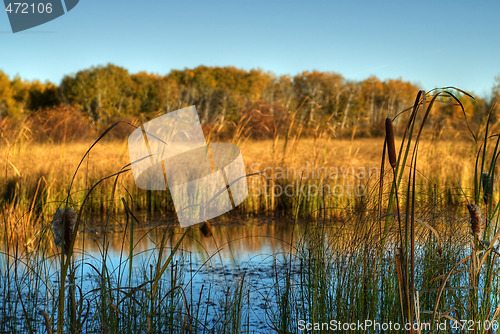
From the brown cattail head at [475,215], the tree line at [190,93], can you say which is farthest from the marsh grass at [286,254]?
the tree line at [190,93]

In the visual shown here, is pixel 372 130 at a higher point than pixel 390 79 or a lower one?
lower

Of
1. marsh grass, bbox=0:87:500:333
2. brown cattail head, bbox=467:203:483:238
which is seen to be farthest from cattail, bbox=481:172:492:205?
brown cattail head, bbox=467:203:483:238

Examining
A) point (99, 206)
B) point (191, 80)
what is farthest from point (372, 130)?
point (191, 80)

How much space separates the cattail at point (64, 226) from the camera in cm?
109

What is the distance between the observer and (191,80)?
35.6 metres

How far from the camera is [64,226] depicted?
108cm

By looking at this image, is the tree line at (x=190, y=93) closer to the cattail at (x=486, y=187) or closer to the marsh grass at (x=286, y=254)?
the marsh grass at (x=286, y=254)

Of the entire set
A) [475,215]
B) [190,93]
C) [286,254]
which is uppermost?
[190,93]

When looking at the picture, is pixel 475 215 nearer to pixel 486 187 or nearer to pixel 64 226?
pixel 486 187

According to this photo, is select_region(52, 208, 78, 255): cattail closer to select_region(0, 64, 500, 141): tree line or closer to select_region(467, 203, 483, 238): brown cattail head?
select_region(467, 203, 483, 238): brown cattail head

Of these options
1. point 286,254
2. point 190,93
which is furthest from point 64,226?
point 190,93

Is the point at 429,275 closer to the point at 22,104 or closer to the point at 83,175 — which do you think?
the point at 83,175

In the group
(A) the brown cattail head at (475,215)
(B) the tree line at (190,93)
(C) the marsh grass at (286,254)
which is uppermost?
(B) the tree line at (190,93)

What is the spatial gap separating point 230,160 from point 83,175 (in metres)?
1.96
